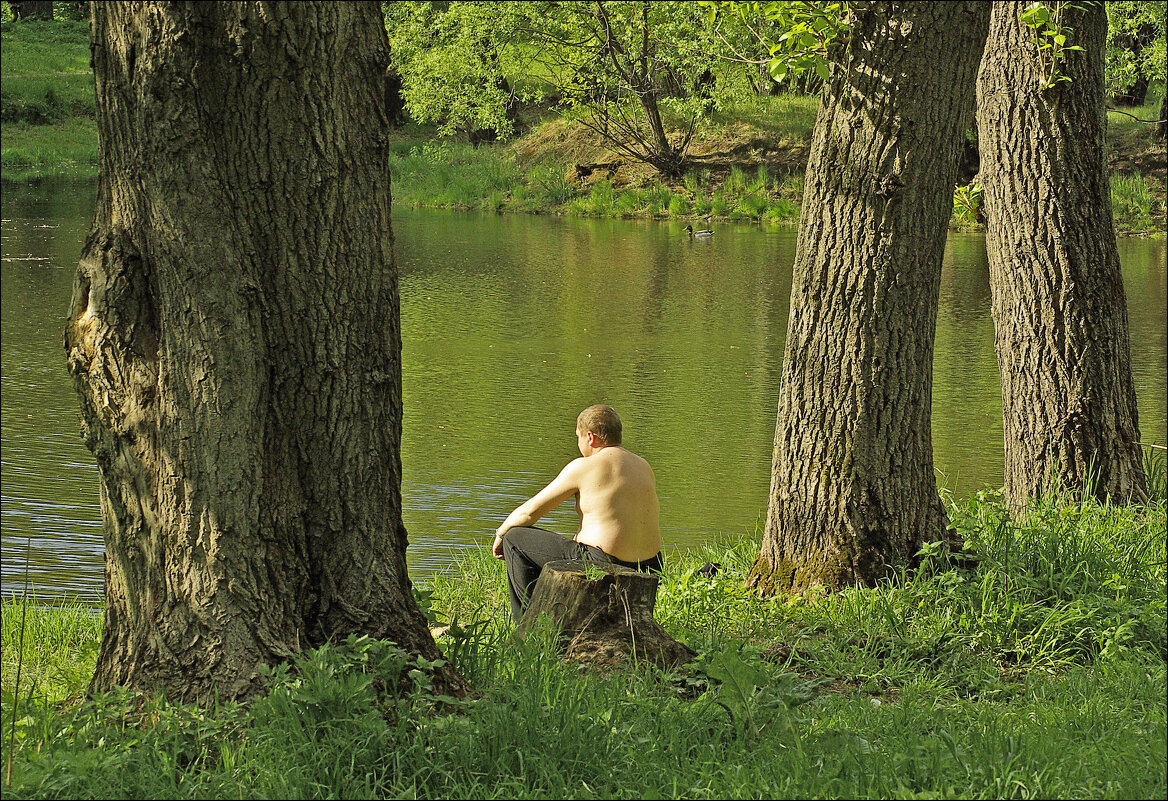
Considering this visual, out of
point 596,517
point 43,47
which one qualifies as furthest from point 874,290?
point 43,47

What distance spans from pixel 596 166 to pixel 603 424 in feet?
87.6

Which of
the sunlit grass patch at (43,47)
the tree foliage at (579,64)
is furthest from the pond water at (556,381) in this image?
the sunlit grass patch at (43,47)

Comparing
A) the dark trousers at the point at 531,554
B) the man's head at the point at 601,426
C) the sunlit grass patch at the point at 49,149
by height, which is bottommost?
the dark trousers at the point at 531,554

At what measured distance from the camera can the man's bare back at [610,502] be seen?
5.51 meters

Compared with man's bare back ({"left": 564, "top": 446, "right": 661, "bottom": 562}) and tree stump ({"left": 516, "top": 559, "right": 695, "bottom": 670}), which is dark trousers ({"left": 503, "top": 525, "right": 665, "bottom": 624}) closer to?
man's bare back ({"left": 564, "top": 446, "right": 661, "bottom": 562})

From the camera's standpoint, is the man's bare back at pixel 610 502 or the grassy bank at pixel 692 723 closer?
the grassy bank at pixel 692 723

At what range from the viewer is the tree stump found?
4176 mm

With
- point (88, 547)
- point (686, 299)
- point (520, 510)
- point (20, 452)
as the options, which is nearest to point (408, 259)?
point (686, 299)

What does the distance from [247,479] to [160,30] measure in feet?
3.98

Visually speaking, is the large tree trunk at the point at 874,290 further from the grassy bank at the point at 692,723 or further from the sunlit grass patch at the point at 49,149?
the sunlit grass patch at the point at 49,149

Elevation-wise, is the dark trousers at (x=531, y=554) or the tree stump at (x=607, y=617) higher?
the tree stump at (x=607, y=617)

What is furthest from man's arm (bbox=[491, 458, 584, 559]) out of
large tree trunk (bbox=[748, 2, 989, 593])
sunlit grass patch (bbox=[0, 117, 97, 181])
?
sunlit grass patch (bbox=[0, 117, 97, 181])

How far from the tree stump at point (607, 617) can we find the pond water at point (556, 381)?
2574 millimetres

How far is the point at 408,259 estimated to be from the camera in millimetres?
20859
